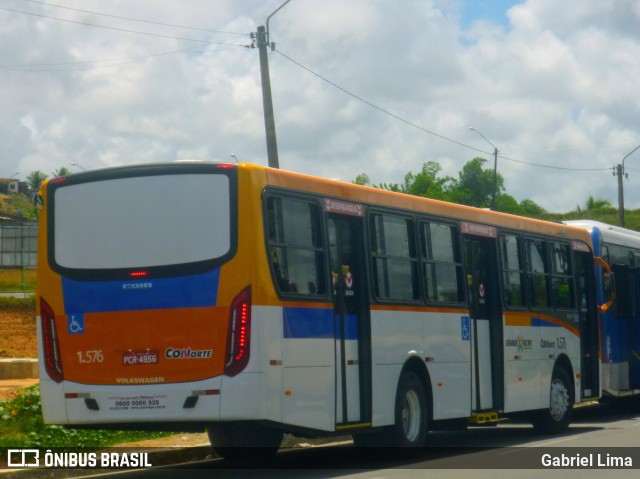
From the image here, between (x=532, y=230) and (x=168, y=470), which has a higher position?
(x=532, y=230)

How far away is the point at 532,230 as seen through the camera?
18.8 m

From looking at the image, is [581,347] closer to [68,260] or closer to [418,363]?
[418,363]

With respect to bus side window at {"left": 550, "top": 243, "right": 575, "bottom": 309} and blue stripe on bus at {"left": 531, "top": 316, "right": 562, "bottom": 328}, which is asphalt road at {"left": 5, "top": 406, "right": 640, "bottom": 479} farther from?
bus side window at {"left": 550, "top": 243, "right": 575, "bottom": 309}

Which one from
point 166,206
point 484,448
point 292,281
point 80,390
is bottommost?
point 484,448

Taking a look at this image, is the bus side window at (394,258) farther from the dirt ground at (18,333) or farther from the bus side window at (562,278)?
the dirt ground at (18,333)

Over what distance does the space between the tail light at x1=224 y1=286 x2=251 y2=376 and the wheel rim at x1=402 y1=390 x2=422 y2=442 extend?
12.0ft

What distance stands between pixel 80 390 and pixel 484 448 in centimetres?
657

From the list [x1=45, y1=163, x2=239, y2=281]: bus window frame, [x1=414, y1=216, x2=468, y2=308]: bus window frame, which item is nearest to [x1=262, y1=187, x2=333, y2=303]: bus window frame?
[x1=45, y1=163, x2=239, y2=281]: bus window frame

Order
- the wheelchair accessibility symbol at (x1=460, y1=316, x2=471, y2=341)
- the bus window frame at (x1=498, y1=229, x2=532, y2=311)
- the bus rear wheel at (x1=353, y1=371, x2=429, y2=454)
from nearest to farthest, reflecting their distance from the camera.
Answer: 1. the bus rear wheel at (x1=353, y1=371, x2=429, y2=454)
2. the wheelchair accessibility symbol at (x1=460, y1=316, x2=471, y2=341)
3. the bus window frame at (x1=498, y1=229, x2=532, y2=311)

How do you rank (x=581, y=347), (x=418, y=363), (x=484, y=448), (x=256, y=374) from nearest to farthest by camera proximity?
1. (x=256, y=374)
2. (x=418, y=363)
3. (x=484, y=448)
4. (x=581, y=347)

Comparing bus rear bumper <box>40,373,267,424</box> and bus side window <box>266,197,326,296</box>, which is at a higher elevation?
bus side window <box>266,197,326,296</box>

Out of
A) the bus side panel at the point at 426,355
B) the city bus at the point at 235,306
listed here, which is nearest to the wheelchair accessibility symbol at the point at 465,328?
the bus side panel at the point at 426,355

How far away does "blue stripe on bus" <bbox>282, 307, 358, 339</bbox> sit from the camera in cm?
1214

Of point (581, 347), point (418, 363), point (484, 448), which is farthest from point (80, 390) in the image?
point (581, 347)
